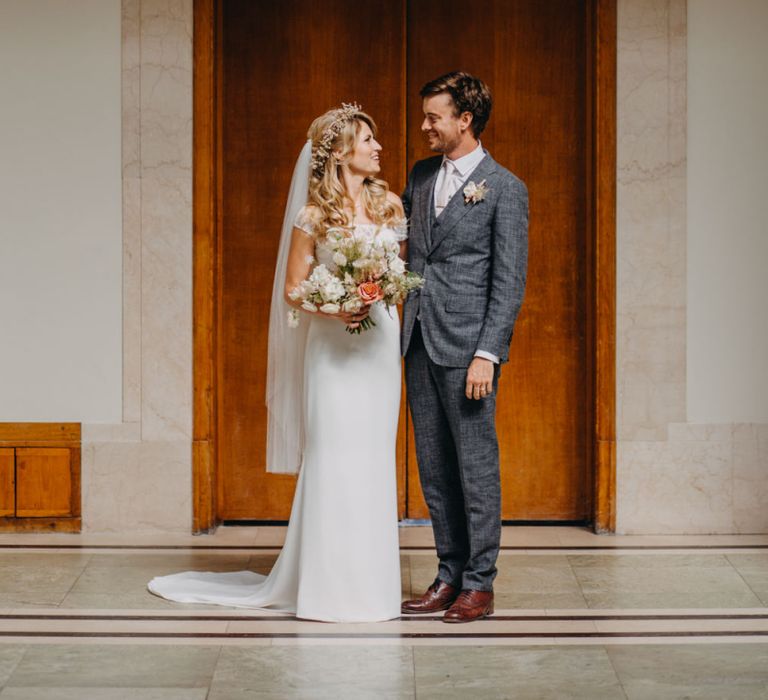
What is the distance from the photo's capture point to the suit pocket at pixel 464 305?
458cm

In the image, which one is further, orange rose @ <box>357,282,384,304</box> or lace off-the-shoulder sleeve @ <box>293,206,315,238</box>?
lace off-the-shoulder sleeve @ <box>293,206,315,238</box>

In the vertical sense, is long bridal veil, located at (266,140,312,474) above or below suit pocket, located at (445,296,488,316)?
below

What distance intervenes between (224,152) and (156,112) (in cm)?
40

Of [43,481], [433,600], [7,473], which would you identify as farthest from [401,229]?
[7,473]

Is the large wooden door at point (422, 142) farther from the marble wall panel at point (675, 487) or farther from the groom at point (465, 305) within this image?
the groom at point (465, 305)

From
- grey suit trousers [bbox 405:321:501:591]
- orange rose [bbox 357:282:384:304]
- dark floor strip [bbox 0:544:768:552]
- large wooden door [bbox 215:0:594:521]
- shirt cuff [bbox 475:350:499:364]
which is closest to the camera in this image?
orange rose [bbox 357:282:384:304]

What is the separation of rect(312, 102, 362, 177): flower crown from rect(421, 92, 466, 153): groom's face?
272 mm

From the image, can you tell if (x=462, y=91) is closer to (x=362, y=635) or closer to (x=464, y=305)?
(x=464, y=305)

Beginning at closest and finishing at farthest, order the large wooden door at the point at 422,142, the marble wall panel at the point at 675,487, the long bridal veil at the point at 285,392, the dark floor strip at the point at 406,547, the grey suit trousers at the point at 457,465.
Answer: the grey suit trousers at the point at 457,465 → the long bridal veil at the point at 285,392 → the dark floor strip at the point at 406,547 → the marble wall panel at the point at 675,487 → the large wooden door at the point at 422,142

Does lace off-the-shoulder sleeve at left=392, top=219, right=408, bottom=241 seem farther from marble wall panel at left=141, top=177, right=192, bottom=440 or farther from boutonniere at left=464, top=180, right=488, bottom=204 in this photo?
marble wall panel at left=141, top=177, right=192, bottom=440

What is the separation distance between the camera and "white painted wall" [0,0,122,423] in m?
5.88

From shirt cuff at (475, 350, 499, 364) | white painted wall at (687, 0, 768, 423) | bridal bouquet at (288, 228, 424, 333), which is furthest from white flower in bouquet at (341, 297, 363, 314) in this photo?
white painted wall at (687, 0, 768, 423)

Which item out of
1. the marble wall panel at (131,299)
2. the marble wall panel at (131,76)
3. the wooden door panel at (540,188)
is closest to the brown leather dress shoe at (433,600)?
the wooden door panel at (540,188)

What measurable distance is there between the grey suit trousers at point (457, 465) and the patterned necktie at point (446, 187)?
1.44ft
